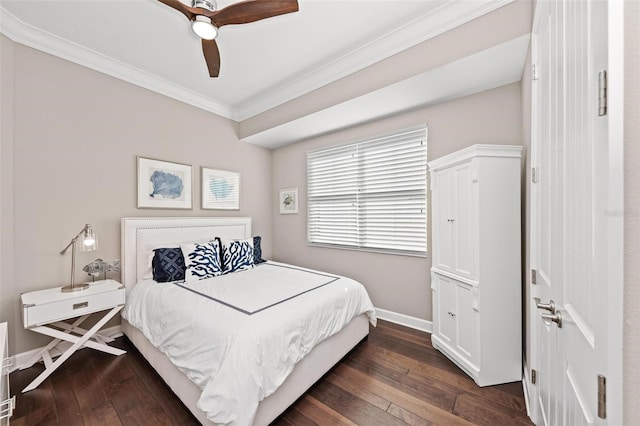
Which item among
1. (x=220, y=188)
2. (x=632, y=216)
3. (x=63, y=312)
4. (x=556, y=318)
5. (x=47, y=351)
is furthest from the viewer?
(x=220, y=188)

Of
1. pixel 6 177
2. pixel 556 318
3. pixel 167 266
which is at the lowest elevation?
pixel 167 266

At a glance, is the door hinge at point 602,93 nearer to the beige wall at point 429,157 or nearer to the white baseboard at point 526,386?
the white baseboard at point 526,386

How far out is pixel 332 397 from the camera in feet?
Answer: 5.83

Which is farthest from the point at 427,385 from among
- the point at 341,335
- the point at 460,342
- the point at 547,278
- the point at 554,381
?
the point at 547,278

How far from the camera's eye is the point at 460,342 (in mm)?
2062

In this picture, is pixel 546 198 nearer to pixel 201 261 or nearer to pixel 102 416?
pixel 201 261

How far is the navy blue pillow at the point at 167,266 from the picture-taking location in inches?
99.2

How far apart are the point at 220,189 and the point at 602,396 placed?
380cm

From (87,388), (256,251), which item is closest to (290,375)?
(87,388)

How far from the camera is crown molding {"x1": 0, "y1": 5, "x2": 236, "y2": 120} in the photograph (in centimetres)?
208

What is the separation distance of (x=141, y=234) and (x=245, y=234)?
1365mm

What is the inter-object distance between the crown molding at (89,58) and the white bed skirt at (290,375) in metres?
2.66

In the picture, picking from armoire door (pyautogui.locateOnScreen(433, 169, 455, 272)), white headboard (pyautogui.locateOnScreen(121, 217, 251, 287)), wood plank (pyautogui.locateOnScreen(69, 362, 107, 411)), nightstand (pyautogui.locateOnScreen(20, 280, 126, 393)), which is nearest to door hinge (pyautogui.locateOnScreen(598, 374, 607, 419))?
armoire door (pyautogui.locateOnScreen(433, 169, 455, 272))

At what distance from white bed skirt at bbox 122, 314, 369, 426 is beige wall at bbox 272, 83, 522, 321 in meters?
0.74
